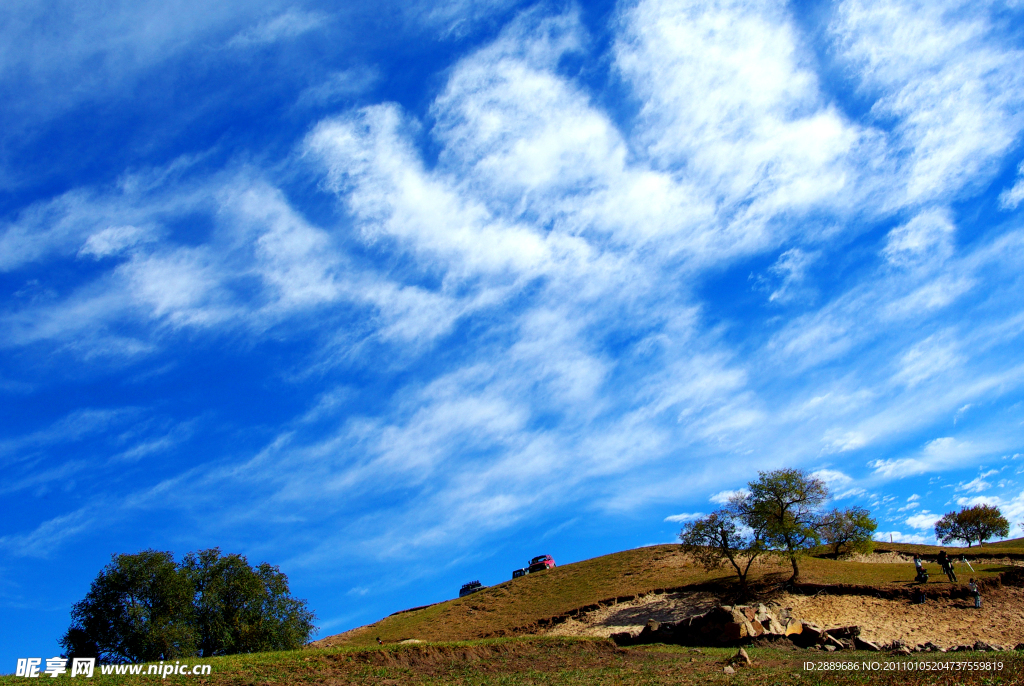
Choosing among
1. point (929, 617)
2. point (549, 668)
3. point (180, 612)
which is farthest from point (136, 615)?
point (929, 617)

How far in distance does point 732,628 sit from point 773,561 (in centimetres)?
2625

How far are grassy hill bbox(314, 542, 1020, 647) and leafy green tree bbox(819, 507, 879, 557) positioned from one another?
2.51m

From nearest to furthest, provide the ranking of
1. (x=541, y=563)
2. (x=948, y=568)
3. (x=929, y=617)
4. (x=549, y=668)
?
(x=549, y=668) < (x=929, y=617) < (x=948, y=568) < (x=541, y=563)

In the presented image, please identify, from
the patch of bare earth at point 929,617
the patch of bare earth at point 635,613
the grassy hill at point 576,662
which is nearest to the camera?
the grassy hill at point 576,662

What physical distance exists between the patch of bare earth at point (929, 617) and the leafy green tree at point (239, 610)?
41924mm

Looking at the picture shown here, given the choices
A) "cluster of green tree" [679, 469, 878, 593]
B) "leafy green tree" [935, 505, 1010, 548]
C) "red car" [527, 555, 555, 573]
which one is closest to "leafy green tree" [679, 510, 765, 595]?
"cluster of green tree" [679, 469, 878, 593]

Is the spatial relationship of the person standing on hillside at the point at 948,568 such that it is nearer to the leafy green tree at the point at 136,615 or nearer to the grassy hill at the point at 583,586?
the grassy hill at the point at 583,586

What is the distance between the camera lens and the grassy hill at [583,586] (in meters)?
46.5

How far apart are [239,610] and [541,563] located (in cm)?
3727

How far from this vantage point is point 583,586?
57.1 metres

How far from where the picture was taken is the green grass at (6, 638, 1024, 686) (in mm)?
20141

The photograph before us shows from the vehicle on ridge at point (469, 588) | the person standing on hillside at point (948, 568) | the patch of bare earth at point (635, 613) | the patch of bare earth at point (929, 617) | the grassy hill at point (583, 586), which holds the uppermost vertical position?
the vehicle on ridge at point (469, 588)

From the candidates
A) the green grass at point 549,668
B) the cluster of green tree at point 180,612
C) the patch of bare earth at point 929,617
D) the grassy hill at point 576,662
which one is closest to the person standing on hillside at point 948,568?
the grassy hill at point 576,662

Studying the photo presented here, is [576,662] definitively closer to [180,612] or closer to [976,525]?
[180,612]
